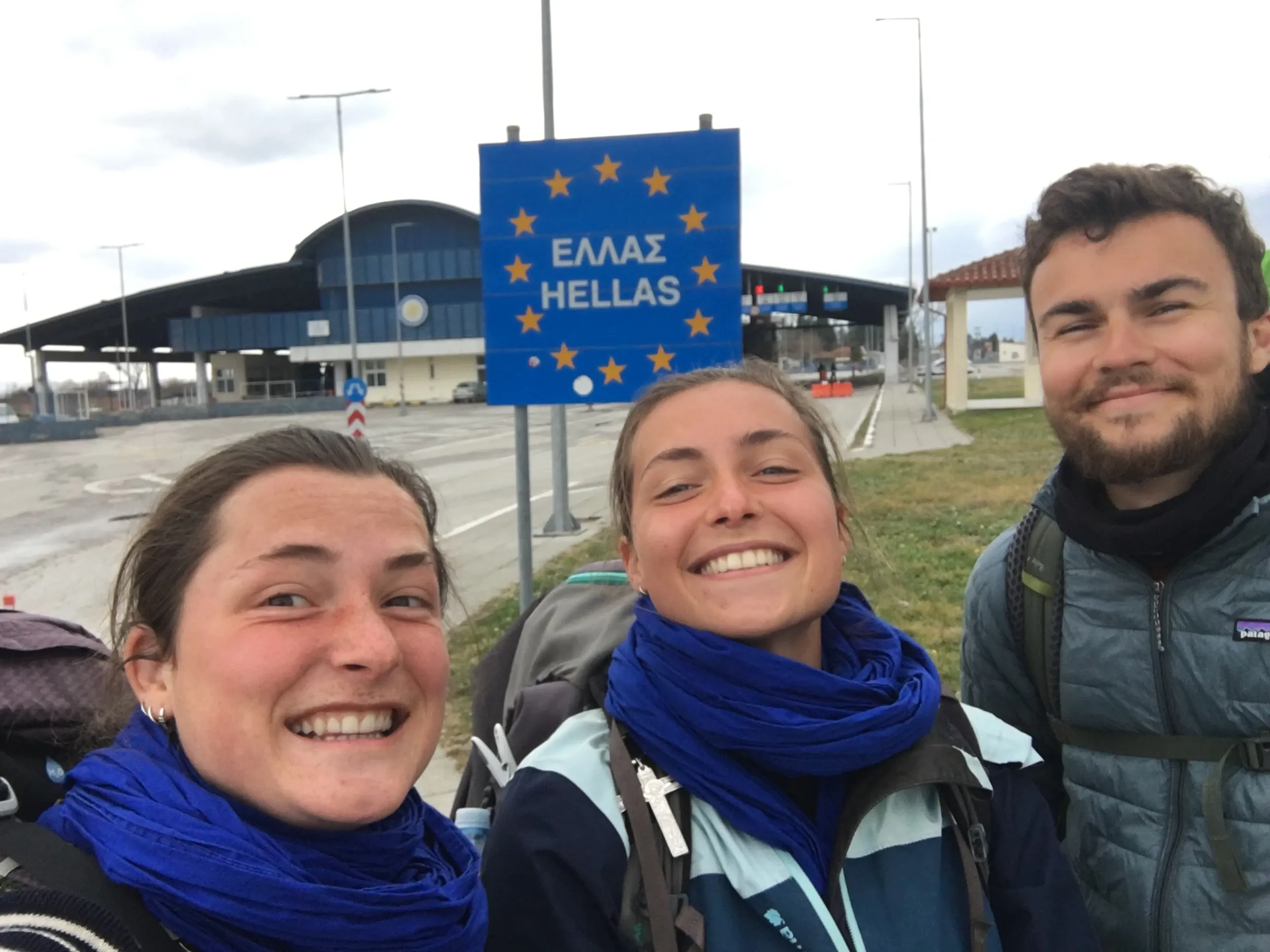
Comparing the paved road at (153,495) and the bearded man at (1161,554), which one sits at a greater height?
the bearded man at (1161,554)

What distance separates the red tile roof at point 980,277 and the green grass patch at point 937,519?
6.93 m

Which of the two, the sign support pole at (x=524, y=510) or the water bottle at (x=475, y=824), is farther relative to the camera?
the sign support pole at (x=524, y=510)

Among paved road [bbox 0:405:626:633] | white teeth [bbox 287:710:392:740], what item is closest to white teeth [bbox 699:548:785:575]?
white teeth [bbox 287:710:392:740]

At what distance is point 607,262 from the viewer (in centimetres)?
438

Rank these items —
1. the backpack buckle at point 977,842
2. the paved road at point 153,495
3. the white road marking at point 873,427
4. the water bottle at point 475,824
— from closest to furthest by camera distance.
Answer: the backpack buckle at point 977,842
the water bottle at point 475,824
the paved road at point 153,495
the white road marking at point 873,427

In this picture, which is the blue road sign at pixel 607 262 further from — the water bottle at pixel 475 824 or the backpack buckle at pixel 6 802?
the backpack buckle at pixel 6 802

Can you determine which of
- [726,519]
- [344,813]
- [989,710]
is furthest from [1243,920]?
[344,813]

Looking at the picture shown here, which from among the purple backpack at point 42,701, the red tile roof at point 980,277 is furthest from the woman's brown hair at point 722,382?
the red tile roof at point 980,277

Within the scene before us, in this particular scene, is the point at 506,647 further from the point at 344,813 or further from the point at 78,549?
the point at 78,549

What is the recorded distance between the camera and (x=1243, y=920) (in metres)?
1.57

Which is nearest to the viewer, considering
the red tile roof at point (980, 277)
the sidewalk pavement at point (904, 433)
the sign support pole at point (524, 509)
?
the sign support pole at point (524, 509)

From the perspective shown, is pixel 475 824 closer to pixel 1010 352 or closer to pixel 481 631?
pixel 481 631

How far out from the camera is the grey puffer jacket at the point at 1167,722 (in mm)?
1581

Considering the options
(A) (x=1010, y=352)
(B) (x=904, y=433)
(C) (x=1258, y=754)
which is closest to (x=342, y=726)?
(C) (x=1258, y=754)
